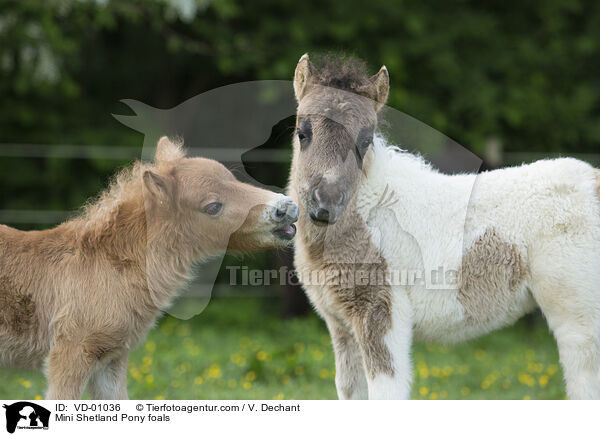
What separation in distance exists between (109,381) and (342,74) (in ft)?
7.79

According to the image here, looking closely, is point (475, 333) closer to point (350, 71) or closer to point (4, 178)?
point (350, 71)

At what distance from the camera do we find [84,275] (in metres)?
3.88

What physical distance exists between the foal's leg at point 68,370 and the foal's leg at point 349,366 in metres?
1.50

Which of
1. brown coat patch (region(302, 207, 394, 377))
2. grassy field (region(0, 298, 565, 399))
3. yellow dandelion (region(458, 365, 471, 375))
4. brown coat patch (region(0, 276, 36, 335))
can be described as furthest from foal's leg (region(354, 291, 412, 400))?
yellow dandelion (region(458, 365, 471, 375))

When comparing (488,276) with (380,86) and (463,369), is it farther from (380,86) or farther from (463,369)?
(463,369)

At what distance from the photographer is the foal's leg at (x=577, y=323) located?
3854 millimetres

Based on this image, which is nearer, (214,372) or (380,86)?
(380,86)

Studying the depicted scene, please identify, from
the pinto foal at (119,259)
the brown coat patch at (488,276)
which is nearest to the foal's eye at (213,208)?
the pinto foal at (119,259)

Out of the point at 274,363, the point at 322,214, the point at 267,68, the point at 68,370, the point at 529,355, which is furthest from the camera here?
the point at 267,68

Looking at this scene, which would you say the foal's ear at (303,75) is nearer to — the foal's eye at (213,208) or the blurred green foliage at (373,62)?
the foal's eye at (213,208)

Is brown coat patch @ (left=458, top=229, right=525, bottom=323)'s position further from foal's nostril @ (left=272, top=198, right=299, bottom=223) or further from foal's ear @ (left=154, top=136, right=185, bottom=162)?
foal's ear @ (left=154, top=136, right=185, bottom=162)
